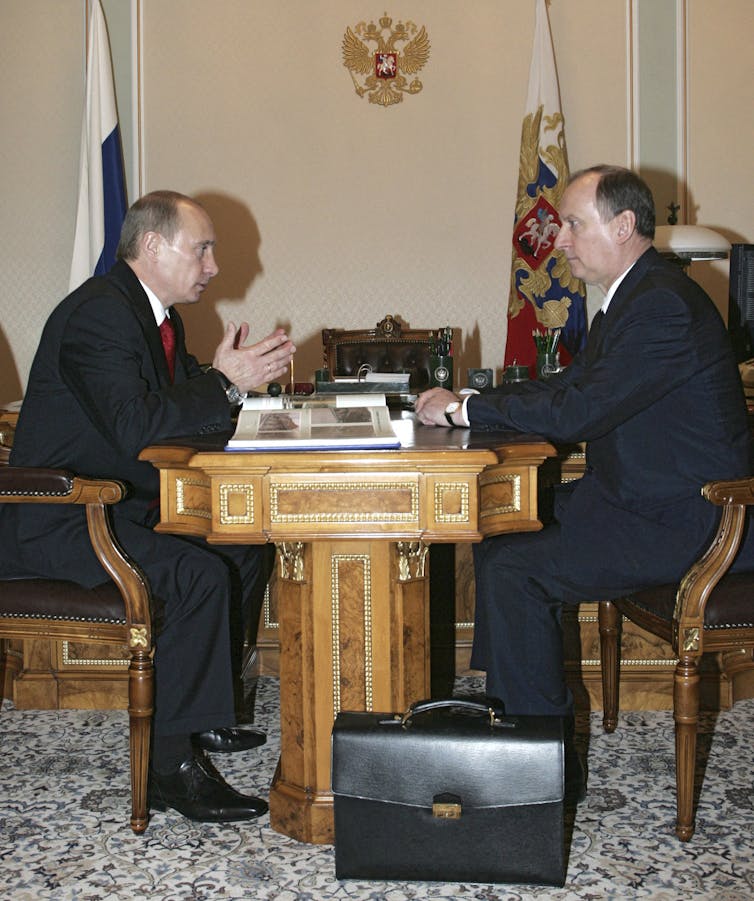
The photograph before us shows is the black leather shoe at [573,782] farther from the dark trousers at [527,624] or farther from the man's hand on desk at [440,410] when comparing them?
the man's hand on desk at [440,410]

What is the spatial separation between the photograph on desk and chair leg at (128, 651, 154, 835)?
0.57 meters

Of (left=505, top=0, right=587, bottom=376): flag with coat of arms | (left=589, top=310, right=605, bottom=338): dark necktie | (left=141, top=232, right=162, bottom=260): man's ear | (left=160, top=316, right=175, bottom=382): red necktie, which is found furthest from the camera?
(left=505, top=0, right=587, bottom=376): flag with coat of arms

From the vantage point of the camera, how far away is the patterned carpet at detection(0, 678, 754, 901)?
6.83 ft

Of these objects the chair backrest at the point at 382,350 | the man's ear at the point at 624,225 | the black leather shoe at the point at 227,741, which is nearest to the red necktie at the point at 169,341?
the black leather shoe at the point at 227,741

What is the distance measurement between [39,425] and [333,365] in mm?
2289

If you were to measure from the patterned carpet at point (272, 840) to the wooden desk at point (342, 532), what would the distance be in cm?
19

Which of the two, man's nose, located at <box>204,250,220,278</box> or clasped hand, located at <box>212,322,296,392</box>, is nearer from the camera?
clasped hand, located at <box>212,322,296,392</box>

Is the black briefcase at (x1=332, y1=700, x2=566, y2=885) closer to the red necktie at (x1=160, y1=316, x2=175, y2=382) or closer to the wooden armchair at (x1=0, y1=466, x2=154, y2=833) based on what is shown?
the wooden armchair at (x1=0, y1=466, x2=154, y2=833)

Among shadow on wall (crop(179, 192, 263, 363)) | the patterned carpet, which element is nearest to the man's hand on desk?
the patterned carpet

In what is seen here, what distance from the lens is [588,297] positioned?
5688 millimetres

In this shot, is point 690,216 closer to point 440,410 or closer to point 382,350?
point 382,350

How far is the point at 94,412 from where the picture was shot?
2445 mm

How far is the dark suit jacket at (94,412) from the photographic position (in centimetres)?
238

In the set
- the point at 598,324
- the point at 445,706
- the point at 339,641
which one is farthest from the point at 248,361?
the point at 445,706
